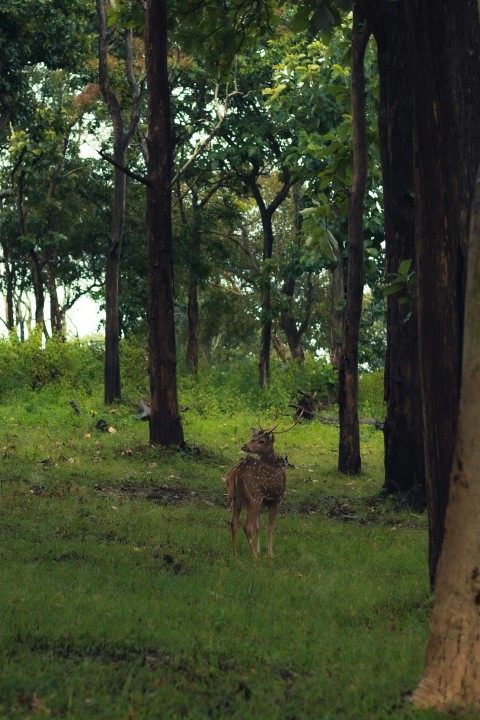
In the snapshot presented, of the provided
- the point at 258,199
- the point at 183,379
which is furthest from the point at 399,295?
the point at 258,199

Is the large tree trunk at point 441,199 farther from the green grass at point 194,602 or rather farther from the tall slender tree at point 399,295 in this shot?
the tall slender tree at point 399,295

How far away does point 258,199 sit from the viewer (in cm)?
3931

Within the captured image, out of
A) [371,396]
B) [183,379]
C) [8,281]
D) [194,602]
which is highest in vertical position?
[8,281]

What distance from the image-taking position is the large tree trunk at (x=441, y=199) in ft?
25.1

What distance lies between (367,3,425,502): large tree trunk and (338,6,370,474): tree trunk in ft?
7.00

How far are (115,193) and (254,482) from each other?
1771 cm

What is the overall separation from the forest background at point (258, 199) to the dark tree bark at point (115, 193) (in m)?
0.06

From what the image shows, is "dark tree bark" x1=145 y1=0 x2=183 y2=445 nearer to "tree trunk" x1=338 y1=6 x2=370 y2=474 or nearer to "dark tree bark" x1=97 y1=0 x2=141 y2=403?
"tree trunk" x1=338 y1=6 x2=370 y2=474

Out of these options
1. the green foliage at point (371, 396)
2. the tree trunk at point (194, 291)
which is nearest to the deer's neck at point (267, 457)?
the green foliage at point (371, 396)

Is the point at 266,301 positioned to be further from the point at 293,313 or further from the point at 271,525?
the point at 271,525

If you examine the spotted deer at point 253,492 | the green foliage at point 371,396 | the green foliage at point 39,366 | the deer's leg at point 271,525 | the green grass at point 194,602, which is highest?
the green foliage at point 39,366

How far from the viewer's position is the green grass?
6246mm

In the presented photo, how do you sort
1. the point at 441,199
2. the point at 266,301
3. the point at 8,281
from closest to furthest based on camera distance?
1. the point at 441,199
2. the point at 266,301
3. the point at 8,281

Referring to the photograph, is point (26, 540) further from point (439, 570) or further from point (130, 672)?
point (439, 570)
